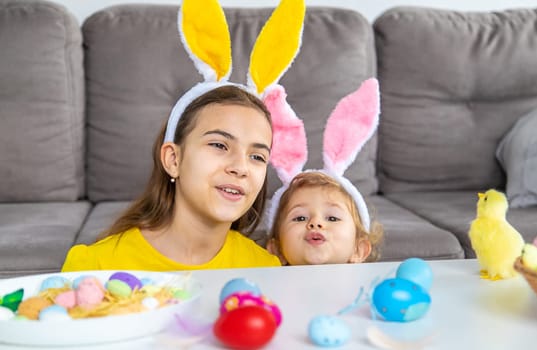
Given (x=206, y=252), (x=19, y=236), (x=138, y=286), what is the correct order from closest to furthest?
→ (x=138, y=286), (x=206, y=252), (x=19, y=236)

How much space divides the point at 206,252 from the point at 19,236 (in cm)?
53

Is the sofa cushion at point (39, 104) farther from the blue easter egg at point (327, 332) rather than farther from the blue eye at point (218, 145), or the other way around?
the blue easter egg at point (327, 332)

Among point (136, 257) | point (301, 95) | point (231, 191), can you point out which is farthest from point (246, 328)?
point (301, 95)

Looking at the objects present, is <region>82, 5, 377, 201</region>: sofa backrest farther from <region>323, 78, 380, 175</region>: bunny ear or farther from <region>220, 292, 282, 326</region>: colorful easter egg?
<region>220, 292, 282, 326</region>: colorful easter egg

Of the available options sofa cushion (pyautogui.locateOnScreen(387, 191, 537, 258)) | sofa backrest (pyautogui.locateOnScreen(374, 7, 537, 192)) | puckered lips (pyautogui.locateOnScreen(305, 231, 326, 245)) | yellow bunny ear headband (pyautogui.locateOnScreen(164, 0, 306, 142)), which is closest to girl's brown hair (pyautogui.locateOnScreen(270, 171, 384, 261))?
puckered lips (pyautogui.locateOnScreen(305, 231, 326, 245))

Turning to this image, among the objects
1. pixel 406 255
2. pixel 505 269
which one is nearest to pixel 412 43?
pixel 406 255

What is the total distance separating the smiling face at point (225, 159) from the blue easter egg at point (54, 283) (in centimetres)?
48

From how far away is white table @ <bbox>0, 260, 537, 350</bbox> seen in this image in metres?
0.82

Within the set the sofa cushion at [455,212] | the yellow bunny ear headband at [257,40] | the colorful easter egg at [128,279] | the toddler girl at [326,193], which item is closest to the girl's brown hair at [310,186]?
the toddler girl at [326,193]

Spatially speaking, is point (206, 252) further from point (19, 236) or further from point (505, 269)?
point (505, 269)

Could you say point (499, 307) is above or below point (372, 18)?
above

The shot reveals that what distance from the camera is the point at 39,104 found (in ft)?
7.50

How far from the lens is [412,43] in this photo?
2467 millimetres

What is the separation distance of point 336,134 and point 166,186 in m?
0.37
